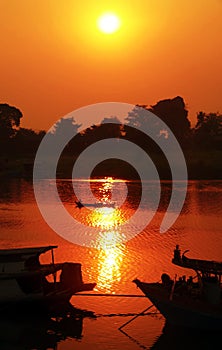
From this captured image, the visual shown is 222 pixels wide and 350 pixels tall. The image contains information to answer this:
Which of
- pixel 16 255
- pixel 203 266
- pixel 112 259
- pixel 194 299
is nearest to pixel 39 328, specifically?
pixel 16 255

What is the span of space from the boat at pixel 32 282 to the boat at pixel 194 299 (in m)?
3.80

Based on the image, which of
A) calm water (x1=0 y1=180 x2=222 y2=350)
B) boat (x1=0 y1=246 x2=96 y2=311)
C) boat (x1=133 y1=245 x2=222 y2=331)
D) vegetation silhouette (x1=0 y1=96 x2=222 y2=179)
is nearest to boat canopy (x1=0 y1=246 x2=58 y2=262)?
boat (x1=0 y1=246 x2=96 y2=311)

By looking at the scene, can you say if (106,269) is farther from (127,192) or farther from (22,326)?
(127,192)

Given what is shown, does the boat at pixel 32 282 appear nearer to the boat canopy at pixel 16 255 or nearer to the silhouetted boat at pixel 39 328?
the boat canopy at pixel 16 255

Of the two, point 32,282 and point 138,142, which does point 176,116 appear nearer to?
point 138,142

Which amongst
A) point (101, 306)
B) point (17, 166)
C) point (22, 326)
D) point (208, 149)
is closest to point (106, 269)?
point (101, 306)

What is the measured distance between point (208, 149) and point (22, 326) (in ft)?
455

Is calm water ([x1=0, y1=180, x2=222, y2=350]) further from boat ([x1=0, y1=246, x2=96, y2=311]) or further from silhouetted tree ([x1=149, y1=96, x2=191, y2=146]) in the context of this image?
silhouetted tree ([x1=149, y1=96, x2=191, y2=146])

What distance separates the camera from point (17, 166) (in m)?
130

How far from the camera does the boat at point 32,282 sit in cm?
2505

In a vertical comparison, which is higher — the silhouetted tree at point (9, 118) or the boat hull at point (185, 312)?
the silhouetted tree at point (9, 118)

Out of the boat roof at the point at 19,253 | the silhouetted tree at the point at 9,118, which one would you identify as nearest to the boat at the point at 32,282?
the boat roof at the point at 19,253

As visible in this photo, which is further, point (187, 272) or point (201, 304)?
point (187, 272)

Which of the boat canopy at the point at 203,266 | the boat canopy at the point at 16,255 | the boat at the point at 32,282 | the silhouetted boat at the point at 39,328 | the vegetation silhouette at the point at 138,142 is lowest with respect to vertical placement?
the silhouetted boat at the point at 39,328
